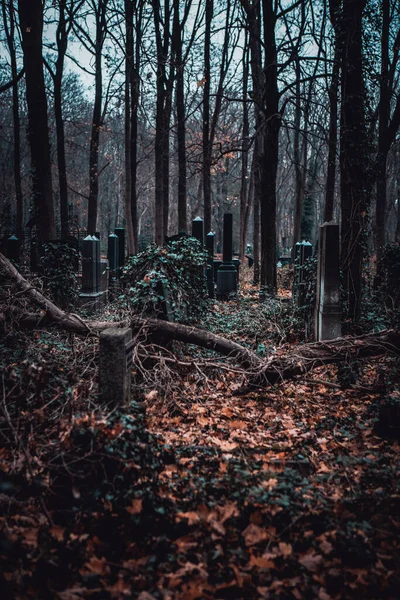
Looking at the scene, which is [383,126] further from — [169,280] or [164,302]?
[164,302]

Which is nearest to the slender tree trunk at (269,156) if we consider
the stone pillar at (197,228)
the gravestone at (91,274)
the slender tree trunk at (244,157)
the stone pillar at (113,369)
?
the stone pillar at (197,228)

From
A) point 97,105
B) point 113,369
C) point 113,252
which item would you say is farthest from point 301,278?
point 97,105

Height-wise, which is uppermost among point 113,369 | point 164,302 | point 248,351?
point 164,302

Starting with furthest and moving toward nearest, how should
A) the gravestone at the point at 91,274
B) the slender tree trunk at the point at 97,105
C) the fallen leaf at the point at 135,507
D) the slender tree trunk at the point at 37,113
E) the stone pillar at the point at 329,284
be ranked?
the slender tree trunk at the point at 97,105
the gravestone at the point at 91,274
the slender tree trunk at the point at 37,113
the stone pillar at the point at 329,284
the fallen leaf at the point at 135,507

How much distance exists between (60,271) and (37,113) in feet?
12.4

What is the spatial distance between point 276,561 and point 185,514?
697mm

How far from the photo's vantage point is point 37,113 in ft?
33.4

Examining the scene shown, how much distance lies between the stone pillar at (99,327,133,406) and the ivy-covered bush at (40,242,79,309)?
601 centimetres

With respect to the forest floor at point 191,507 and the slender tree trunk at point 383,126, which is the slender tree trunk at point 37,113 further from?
the slender tree trunk at point 383,126

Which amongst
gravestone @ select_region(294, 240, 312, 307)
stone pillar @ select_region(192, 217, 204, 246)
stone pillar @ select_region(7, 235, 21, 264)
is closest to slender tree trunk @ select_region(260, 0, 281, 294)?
gravestone @ select_region(294, 240, 312, 307)

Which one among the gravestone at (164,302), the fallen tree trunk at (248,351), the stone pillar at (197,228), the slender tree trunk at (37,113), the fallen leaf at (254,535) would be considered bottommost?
the fallen leaf at (254,535)

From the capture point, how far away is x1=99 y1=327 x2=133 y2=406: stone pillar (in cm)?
400

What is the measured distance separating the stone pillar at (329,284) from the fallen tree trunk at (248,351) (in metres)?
1.34

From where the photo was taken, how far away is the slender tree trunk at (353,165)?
826 centimetres
